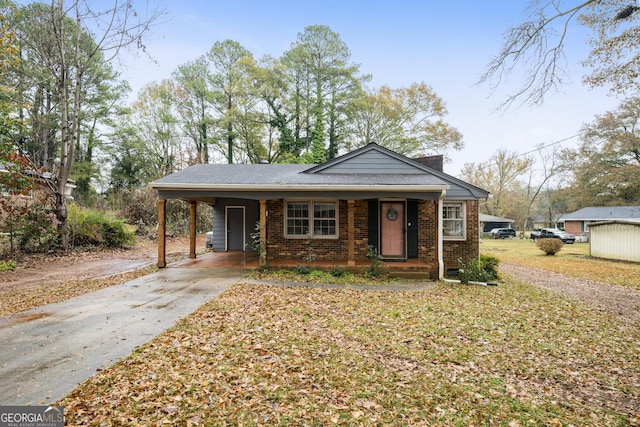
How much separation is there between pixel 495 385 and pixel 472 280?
6859 mm

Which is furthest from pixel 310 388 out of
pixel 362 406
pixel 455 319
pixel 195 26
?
pixel 195 26

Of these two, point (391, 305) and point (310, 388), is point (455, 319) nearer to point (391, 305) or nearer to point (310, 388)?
point (391, 305)

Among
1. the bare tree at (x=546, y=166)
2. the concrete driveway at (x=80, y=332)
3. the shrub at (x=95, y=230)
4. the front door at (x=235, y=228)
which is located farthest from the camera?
the bare tree at (x=546, y=166)

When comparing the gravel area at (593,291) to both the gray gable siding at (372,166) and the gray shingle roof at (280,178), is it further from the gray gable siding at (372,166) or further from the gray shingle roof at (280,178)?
the gray gable siding at (372,166)

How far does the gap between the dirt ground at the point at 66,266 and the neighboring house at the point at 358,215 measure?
2054 millimetres

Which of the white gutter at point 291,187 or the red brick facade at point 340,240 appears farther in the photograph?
the red brick facade at point 340,240

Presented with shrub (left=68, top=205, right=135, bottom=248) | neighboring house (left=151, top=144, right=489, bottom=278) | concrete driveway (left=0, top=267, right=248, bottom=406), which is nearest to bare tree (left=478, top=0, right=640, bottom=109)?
neighboring house (left=151, top=144, right=489, bottom=278)

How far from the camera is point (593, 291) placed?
9180 mm

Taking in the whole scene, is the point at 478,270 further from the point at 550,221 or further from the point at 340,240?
the point at 550,221

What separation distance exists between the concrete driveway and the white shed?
19450mm

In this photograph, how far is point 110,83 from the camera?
26172mm

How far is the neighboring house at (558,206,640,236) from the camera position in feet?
103

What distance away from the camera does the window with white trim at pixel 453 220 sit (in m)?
10.9

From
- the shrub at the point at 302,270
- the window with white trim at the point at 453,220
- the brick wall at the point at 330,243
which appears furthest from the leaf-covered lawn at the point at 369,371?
the window with white trim at the point at 453,220
